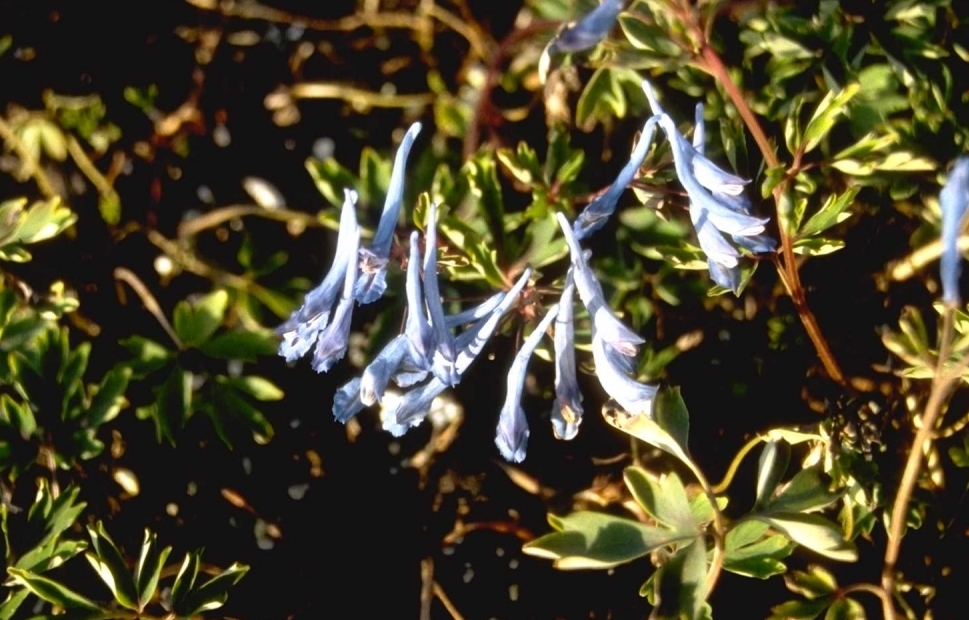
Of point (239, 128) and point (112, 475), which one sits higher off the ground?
point (239, 128)

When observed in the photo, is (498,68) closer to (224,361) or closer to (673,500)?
(224,361)

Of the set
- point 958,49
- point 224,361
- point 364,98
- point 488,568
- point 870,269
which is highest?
point 958,49

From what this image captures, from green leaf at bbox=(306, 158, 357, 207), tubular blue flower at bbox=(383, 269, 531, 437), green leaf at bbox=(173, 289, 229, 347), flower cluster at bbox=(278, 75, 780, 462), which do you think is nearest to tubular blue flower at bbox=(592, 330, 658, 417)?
flower cluster at bbox=(278, 75, 780, 462)

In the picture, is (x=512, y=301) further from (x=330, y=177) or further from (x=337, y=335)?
(x=330, y=177)

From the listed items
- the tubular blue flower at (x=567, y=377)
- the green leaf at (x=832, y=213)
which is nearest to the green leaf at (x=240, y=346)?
the tubular blue flower at (x=567, y=377)

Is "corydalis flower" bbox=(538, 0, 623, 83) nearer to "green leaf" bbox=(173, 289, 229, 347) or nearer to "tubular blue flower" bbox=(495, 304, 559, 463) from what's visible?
"tubular blue flower" bbox=(495, 304, 559, 463)

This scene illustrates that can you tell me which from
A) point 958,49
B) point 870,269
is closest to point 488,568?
point 870,269

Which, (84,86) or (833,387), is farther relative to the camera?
(84,86)
